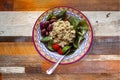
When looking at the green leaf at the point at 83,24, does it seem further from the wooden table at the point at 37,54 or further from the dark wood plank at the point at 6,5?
the dark wood plank at the point at 6,5

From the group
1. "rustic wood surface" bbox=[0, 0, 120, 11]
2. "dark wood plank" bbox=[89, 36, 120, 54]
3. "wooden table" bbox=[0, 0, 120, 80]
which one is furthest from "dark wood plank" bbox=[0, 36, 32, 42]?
"dark wood plank" bbox=[89, 36, 120, 54]

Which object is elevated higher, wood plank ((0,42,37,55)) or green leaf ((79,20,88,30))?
green leaf ((79,20,88,30))

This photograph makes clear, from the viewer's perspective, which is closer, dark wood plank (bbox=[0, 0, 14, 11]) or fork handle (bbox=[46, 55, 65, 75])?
fork handle (bbox=[46, 55, 65, 75])

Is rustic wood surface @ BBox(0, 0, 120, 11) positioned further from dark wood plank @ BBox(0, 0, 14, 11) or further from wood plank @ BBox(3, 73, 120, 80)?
wood plank @ BBox(3, 73, 120, 80)

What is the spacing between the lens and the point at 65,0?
1091 mm

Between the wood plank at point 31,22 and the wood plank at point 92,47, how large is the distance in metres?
0.03

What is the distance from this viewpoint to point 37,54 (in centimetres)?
101

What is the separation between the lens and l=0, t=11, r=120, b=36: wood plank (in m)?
1.04

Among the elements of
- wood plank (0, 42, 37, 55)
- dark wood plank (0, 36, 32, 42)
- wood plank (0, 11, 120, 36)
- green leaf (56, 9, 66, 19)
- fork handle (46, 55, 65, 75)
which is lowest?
fork handle (46, 55, 65, 75)

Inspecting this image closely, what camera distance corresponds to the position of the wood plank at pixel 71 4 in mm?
1077

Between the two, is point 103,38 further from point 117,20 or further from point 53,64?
point 53,64

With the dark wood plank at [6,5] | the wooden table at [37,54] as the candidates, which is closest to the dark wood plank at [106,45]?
the wooden table at [37,54]

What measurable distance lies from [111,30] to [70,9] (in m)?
0.19

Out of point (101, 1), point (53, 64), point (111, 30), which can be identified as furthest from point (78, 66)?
point (101, 1)
